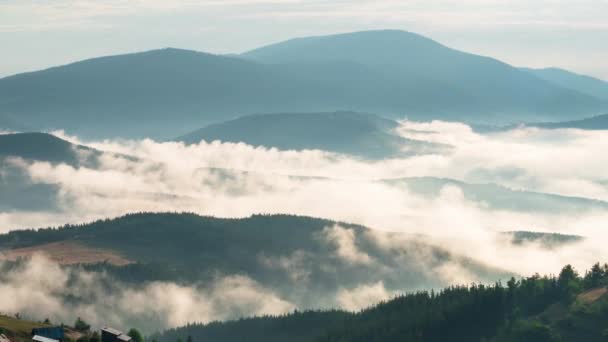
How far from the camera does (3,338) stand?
195625 millimetres

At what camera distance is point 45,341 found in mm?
198250

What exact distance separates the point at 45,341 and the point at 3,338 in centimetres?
859
